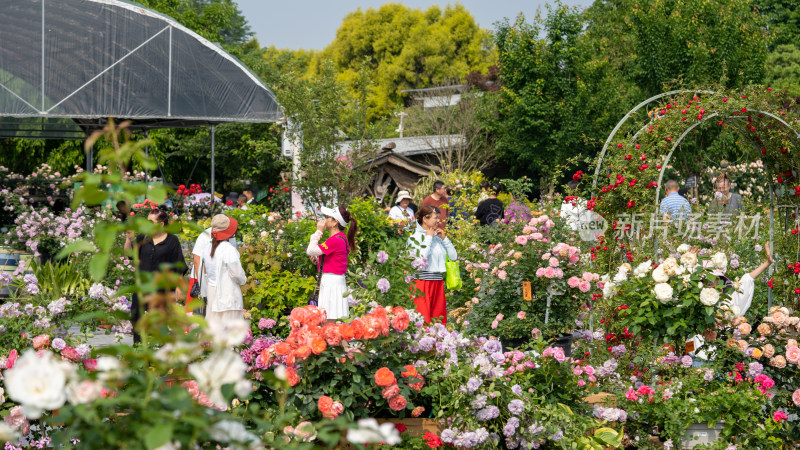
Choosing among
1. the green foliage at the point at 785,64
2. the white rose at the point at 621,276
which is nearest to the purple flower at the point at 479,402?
the white rose at the point at 621,276

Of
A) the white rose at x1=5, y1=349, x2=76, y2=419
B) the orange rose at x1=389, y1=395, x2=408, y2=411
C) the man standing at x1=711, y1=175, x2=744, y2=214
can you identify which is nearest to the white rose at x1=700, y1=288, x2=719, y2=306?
the orange rose at x1=389, y1=395, x2=408, y2=411

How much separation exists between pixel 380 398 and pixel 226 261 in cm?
304

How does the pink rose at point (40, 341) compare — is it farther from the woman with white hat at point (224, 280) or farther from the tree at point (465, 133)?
the tree at point (465, 133)

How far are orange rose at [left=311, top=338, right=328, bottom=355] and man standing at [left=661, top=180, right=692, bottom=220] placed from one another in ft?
16.8

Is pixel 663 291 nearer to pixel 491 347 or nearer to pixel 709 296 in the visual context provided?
pixel 709 296

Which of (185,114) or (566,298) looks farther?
(185,114)

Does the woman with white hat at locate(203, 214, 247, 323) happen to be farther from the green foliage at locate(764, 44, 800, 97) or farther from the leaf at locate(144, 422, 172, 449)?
the green foliage at locate(764, 44, 800, 97)

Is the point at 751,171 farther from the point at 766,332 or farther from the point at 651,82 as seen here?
the point at 766,332

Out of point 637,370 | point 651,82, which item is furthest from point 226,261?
point 651,82

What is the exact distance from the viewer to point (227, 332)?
156cm

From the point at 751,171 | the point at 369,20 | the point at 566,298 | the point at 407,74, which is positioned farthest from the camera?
the point at 369,20

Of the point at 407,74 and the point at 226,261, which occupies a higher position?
the point at 407,74

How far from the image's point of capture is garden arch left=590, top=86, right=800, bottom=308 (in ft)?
21.1

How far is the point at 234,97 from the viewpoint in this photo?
1262cm
